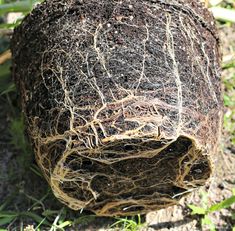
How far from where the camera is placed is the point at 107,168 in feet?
5.67

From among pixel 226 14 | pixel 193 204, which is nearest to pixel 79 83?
pixel 193 204

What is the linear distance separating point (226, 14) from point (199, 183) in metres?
0.83

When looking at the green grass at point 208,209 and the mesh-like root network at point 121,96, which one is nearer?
the mesh-like root network at point 121,96

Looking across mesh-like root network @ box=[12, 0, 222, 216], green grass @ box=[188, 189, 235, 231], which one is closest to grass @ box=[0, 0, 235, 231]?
green grass @ box=[188, 189, 235, 231]

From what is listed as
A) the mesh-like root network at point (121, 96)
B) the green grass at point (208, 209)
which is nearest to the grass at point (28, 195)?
the green grass at point (208, 209)

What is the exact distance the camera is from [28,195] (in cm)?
199

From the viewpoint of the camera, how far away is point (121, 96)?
158 cm

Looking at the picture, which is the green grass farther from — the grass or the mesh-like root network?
the mesh-like root network

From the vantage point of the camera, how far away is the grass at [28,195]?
6.30ft

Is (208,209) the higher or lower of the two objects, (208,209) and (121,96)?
the lower

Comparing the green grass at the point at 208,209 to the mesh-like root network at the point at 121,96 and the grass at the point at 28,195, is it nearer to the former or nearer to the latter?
the grass at the point at 28,195

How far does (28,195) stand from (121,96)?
2.07ft

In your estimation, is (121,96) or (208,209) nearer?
(121,96)

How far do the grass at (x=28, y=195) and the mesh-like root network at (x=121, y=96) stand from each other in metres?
0.12
